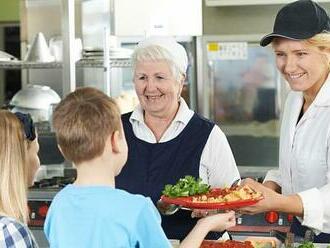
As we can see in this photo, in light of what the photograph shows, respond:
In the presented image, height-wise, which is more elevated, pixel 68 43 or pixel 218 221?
pixel 68 43

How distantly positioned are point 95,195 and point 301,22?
78 centimetres

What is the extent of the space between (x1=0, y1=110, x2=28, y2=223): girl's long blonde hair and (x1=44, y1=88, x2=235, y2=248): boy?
158mm

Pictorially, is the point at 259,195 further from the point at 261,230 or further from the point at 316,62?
the point at 261,230

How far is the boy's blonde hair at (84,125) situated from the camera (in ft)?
5.36

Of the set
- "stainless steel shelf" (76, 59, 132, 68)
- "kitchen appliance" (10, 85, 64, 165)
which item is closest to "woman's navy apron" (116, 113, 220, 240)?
"stainless steel shelf" (76, 59, 132, 68)

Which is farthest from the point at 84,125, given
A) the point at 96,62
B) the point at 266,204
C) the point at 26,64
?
the point at 26,64

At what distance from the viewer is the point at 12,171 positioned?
181 cm

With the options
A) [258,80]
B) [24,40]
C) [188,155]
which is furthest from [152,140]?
[24,40]

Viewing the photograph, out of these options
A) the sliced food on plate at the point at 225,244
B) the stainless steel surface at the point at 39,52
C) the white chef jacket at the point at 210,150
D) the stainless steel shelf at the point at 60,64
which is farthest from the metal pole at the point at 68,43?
the sliced food on plate at the point at 225,244

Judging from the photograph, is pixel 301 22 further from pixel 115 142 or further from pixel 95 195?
pixel 95 195

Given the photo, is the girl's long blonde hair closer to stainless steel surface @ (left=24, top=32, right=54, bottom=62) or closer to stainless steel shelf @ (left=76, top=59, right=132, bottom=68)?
stainless steel shelf @ (left=76, top=59, right=132, bottom=68)

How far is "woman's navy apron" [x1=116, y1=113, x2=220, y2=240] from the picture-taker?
7.39 feet

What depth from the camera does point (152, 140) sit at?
7.67 feet

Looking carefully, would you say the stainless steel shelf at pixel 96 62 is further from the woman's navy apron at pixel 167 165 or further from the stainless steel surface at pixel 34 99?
the woman's navy apron at pixel 167 165
